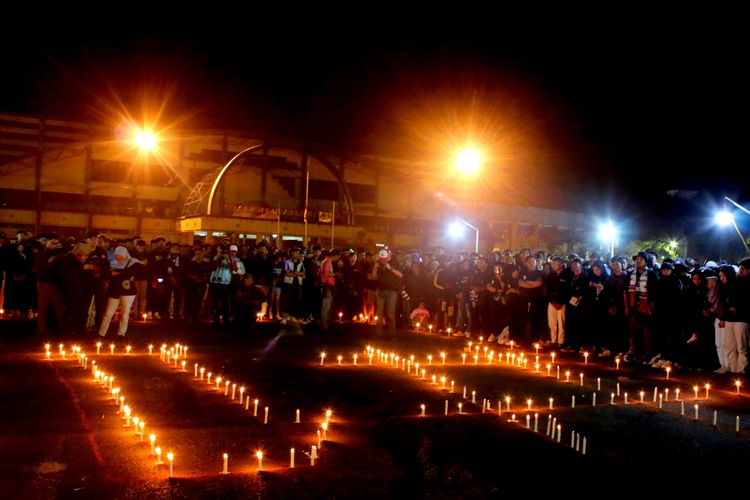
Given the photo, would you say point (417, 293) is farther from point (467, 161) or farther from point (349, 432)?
point (349, 432)

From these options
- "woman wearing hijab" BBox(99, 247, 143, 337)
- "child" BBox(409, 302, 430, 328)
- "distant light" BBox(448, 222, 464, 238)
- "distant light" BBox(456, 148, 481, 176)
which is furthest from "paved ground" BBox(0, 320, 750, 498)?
"distant light" BBox(448, 222, 464, 238)

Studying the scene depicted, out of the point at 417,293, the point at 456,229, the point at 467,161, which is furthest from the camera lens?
the point at 456,229

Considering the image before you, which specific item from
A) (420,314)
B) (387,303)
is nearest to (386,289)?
(387,303)

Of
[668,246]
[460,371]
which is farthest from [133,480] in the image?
[668,246]

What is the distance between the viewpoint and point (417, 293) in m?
18.4

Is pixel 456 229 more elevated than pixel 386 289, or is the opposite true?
pixel 456 229

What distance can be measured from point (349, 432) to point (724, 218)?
978 inches

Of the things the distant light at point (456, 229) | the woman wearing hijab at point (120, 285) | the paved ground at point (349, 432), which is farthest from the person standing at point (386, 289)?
the distant light at point (456, 229)

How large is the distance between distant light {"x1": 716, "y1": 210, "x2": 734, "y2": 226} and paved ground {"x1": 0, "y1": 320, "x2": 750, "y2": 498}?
16.7 meters

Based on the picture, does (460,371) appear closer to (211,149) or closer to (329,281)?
(329,281)

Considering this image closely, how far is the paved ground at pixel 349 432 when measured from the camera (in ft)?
17.5

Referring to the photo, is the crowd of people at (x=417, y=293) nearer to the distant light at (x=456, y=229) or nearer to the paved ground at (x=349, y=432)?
the paved ground at (x=349, y=432)

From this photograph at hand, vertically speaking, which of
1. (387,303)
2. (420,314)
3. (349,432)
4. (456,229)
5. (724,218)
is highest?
(456,229)

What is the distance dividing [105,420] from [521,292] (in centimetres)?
1063
